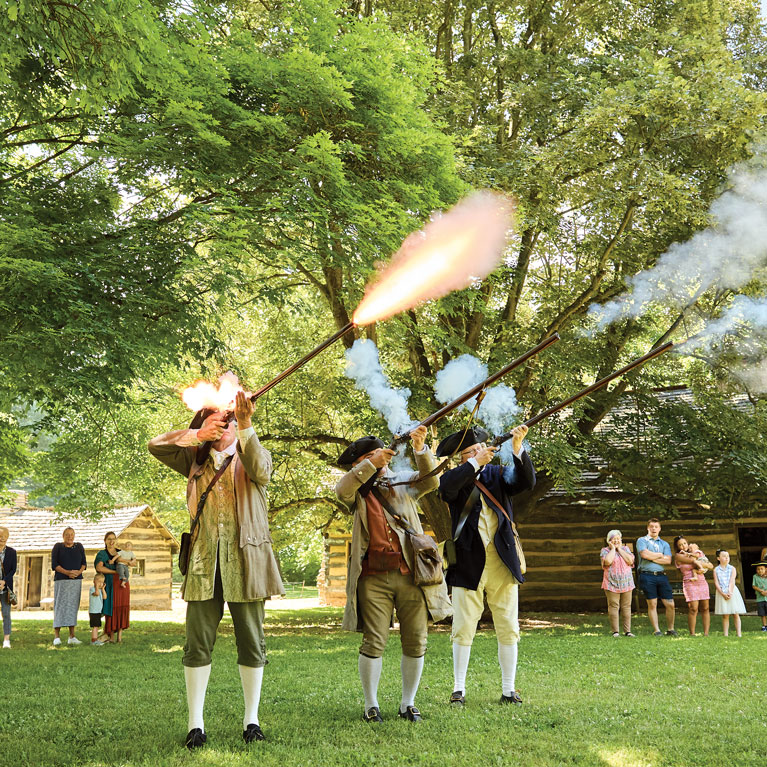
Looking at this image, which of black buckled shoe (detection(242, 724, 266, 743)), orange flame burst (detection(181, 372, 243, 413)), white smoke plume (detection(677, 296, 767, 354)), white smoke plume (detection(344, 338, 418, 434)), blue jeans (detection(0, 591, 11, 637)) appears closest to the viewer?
black buckled shoe (detection(242, 724, 266, 743))

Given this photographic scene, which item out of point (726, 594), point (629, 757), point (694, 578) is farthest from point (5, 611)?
point (726, 594)

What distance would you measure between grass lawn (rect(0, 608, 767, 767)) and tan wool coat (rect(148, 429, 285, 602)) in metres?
0.95

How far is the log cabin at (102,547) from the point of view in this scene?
29750 mm

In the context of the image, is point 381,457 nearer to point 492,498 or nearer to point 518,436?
point 518,436

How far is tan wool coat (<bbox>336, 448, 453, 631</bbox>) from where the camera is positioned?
5.74 m

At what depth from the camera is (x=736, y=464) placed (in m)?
15.6

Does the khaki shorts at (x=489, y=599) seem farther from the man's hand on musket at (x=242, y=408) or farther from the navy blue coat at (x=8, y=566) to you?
the navy blue coat at (x=8, y=566)

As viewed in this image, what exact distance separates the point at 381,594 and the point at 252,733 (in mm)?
1275

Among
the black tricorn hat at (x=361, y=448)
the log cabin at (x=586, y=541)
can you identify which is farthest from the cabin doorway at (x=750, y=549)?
the black tricorn hat at (x=361, y=448)

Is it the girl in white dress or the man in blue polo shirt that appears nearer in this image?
the girl in white dress

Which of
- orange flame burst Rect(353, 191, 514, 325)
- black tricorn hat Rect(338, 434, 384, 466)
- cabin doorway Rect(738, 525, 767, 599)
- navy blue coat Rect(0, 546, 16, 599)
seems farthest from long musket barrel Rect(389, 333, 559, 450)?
cabin doorway Rect(738, 525, 767, 599)

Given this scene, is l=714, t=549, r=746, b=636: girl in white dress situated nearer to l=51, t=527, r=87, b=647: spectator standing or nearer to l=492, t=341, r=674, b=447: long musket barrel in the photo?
l=492, t=341, r=674, b=447: long musket barrel

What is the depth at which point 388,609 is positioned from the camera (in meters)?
5.79

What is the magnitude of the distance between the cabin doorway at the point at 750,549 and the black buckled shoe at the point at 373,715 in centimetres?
1911
